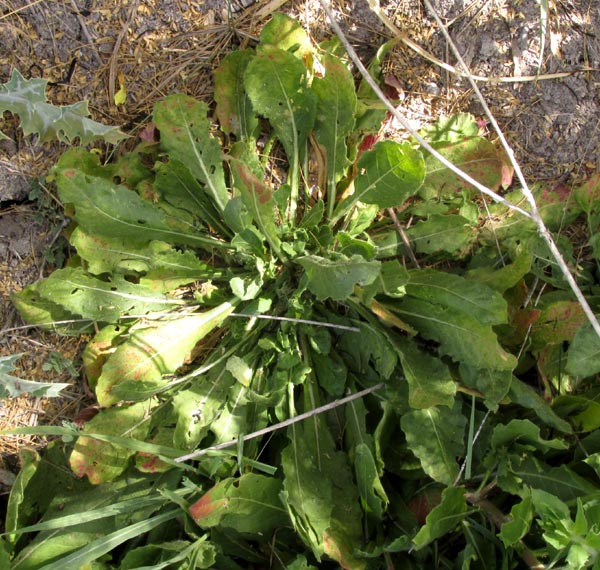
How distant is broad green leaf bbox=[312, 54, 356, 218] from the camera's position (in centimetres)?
200

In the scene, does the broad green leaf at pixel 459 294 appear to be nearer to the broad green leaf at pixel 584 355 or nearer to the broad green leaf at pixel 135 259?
the broad green leaf at pixel 584 355

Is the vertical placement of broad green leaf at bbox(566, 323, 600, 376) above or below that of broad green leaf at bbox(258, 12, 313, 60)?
below

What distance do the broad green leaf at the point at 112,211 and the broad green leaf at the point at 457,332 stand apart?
2.43ft

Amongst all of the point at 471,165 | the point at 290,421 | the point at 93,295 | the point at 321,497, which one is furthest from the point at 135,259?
the point at 471,165

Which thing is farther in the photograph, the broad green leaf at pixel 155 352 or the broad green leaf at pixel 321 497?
the broad green leaf at pixel 155 352

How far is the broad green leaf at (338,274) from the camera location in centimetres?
162

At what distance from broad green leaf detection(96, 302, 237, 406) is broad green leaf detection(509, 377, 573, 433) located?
1026mm

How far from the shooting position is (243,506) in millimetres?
1843

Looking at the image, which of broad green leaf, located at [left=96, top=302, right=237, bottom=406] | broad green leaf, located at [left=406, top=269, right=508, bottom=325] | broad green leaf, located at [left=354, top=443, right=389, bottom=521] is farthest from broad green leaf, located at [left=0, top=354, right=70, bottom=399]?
broad green leaf, located at [left=406, top=269, right=508, bottom=325]

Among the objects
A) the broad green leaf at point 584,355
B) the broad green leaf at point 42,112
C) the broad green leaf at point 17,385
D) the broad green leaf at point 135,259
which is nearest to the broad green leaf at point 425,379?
the broad green leaf at point 584,355

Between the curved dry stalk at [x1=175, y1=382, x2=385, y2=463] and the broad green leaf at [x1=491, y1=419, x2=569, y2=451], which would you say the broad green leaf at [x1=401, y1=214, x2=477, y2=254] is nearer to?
the curved dry stalk at [x1=175, y1=382, x2=385, y2=463]

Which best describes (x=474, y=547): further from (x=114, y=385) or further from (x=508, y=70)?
(x=508, y=70)

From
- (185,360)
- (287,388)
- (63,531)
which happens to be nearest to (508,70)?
(287,388)

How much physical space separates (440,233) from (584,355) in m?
0.62
